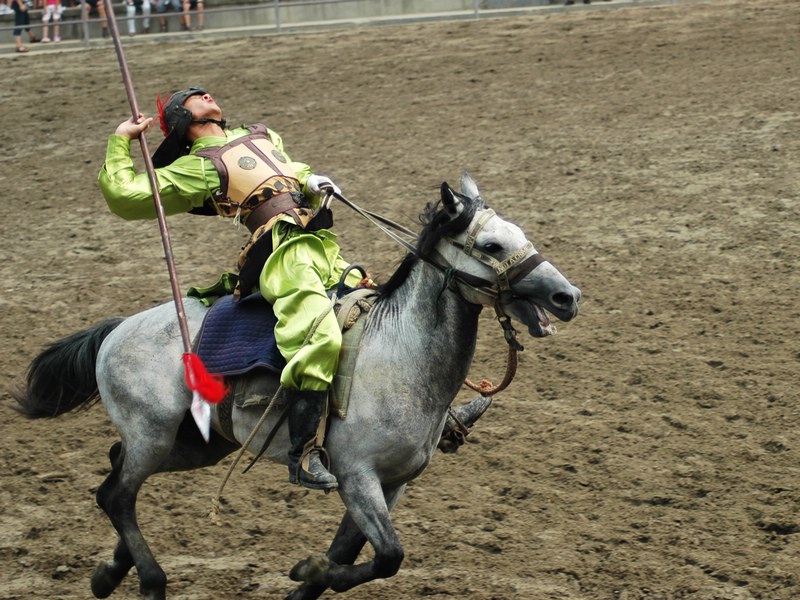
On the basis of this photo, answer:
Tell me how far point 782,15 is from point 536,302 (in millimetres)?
12052

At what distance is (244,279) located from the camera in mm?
5734

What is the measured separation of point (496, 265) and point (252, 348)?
1.28 metres

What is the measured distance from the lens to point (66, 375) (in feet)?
21.0

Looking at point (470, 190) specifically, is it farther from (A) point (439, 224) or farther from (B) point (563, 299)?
(B) point (563, 299)

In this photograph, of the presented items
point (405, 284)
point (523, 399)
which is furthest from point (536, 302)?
point (523, 399)

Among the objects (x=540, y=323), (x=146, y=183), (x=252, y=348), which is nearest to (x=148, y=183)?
(x=146, y=183)

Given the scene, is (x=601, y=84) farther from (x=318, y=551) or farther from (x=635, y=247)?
(x=318, y=551)

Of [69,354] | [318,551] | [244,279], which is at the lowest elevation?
[318,551]

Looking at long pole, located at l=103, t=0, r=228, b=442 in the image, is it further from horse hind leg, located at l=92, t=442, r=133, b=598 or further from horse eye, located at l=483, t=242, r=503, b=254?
horse eye, located at l=483, t=242, r=503, b=254

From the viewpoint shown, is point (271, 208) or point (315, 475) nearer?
point (315, 475)

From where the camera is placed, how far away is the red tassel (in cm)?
549

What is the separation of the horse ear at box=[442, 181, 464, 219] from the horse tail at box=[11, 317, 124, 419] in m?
2.17

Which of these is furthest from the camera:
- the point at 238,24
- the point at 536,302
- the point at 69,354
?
the point at 238,24

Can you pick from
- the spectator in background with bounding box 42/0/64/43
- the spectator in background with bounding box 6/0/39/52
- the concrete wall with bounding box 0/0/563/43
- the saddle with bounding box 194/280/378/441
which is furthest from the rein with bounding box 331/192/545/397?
the spectator in background with bounding box 42/0/64/43
